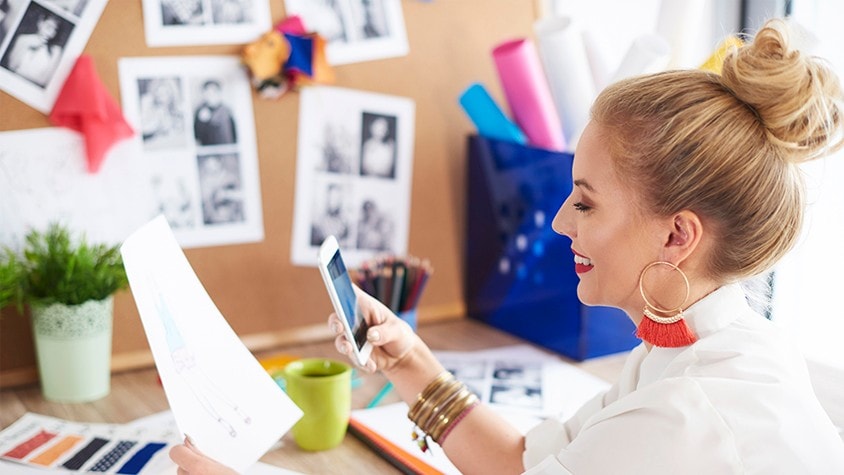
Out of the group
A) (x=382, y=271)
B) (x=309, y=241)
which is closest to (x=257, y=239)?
(x=309, y=241)

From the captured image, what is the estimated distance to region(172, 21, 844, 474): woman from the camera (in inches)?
31.4

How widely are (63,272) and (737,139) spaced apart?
83 cm

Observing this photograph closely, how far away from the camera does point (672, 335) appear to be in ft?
2.88

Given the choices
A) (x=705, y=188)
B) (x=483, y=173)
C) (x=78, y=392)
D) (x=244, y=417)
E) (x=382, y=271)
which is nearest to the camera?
(x=705, y=188)

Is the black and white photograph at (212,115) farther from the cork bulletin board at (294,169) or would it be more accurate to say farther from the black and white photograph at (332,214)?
the black and white photograph at (332,214)

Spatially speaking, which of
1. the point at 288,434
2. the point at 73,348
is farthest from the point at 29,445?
the point at 288,434

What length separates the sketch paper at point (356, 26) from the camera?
1.43 metres

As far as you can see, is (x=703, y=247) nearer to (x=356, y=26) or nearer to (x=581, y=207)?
(x=581, y=207)

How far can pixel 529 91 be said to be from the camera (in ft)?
4.77

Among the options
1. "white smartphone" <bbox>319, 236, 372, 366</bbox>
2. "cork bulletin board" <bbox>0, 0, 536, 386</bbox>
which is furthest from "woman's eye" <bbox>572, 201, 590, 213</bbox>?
"cork bulletin board" <bbox>0, 0, 536, 386</bbox>

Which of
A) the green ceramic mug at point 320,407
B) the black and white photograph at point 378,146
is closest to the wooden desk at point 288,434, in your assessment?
the green ceramic mug at point 320,407

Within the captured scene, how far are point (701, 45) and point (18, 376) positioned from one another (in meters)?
1.17

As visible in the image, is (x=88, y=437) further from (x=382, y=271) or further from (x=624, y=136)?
(x=624, y=136)

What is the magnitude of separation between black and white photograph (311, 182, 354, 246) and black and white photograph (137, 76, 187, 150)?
0.22m
